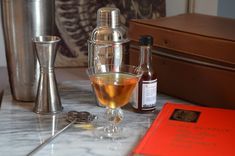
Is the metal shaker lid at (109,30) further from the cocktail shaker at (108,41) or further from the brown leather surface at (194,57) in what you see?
the brown leather surface at (194,57)

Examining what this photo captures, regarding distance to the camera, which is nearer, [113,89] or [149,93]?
[113,89]

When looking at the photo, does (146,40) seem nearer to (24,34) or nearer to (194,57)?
(194,57)

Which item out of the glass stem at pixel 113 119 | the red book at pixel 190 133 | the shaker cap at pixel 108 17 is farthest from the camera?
the shaker cap at pixel 108 17

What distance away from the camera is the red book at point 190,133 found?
70 cm

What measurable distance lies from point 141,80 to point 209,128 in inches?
6.5

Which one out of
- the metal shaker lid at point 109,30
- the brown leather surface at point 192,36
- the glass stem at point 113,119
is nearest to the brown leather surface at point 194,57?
the brown leather surface at point 192,36

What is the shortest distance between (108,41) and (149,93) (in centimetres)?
14

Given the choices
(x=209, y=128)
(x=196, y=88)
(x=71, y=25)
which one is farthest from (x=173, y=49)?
(x=71, y=25)

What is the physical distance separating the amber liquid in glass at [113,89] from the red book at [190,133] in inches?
3.1

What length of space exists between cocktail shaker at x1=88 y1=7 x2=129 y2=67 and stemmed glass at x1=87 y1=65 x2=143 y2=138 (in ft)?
0.23

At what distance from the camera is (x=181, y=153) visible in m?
0.69

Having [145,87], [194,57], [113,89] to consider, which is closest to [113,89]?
[113,89]

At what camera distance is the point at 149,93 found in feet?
2.93

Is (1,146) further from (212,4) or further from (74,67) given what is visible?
(212,4)
